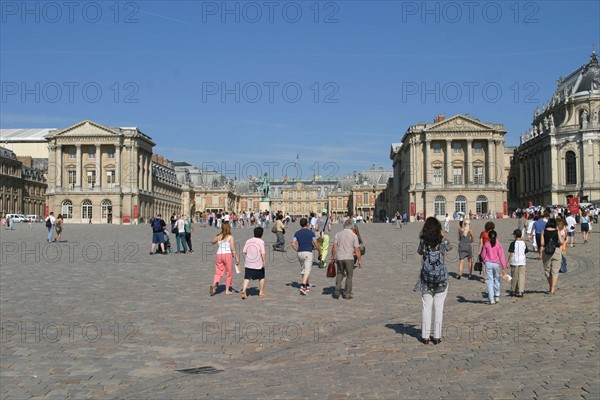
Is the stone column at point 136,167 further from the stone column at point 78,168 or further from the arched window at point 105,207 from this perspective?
the stone column at point 78,168

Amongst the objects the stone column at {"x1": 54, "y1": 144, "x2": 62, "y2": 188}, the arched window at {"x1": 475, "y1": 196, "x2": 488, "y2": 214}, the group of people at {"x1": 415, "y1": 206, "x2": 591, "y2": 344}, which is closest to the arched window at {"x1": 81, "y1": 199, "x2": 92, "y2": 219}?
the stone column at {"x1": 54, "y1": 144, "x2": 62, "y2": 188}

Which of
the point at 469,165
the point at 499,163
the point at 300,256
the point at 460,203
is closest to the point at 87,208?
the point at 460,203

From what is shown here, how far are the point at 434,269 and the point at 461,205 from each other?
263ft

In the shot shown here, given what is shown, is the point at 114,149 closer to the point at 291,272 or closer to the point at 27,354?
the point at 291,272

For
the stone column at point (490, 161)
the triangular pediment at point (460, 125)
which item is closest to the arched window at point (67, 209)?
the triangular pediment at point (460, 125)

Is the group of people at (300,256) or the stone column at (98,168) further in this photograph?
the stone column at (98,168)

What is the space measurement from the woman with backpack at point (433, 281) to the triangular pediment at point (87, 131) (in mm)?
84926

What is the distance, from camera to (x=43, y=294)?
50.7 feet

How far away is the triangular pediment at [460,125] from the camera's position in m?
88.1

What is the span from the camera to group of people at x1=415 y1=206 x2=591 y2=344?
10.2 meters

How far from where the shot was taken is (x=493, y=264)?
1470 cm

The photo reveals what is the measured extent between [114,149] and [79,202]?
343 inches

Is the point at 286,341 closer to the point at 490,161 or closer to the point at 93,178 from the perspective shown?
the point at 490,161

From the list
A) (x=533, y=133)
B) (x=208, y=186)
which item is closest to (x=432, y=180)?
(x=533, y=133)
